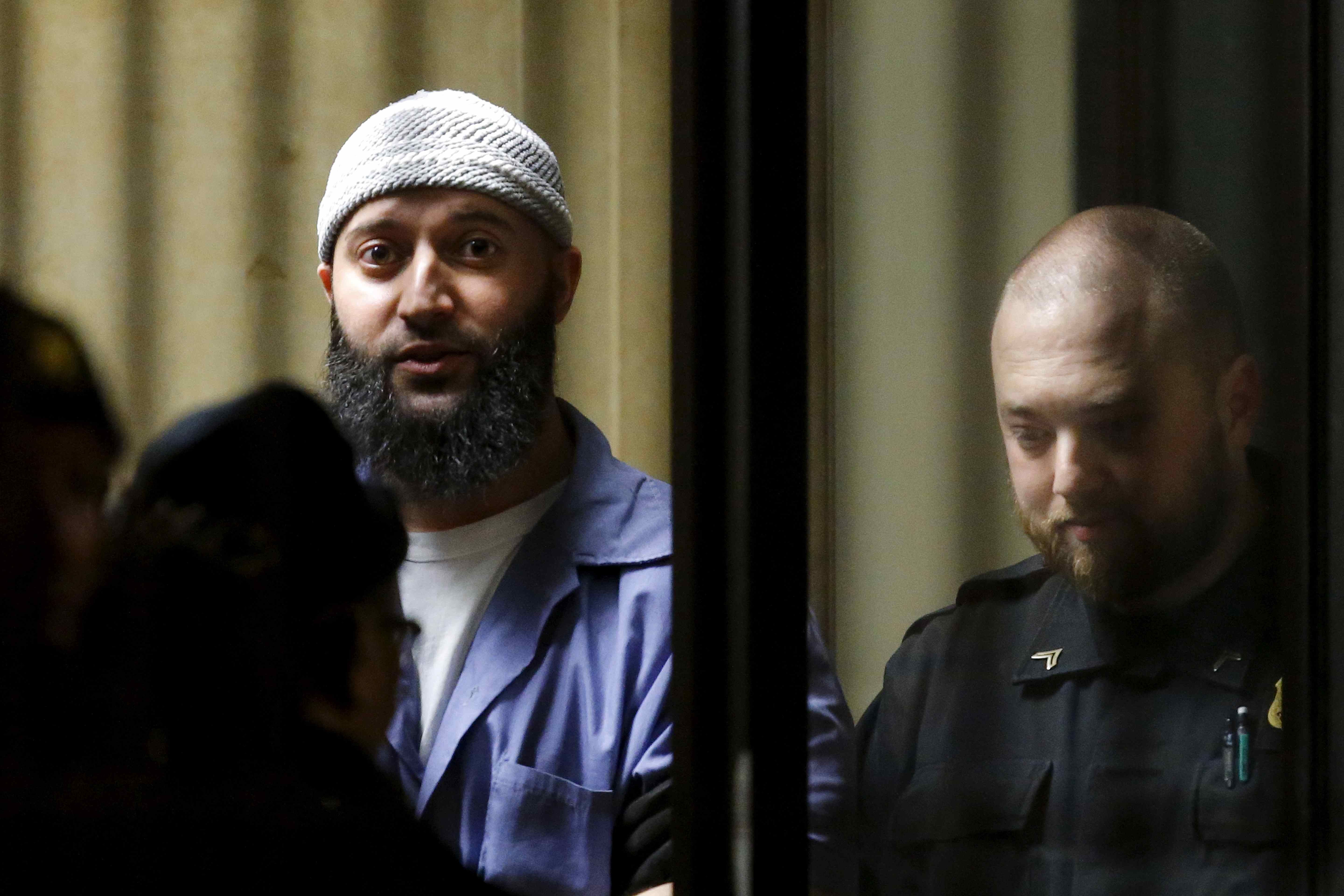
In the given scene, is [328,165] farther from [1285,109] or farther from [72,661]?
[1285,109]

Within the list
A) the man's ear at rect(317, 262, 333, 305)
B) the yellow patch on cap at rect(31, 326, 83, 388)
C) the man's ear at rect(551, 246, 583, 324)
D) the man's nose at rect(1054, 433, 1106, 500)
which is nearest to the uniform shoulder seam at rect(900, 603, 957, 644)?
the man's nose at rect(1054, 433, 1106, 500)

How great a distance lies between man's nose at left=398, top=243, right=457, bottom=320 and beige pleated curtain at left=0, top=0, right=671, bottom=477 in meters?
0.06

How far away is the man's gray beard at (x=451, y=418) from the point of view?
824mm

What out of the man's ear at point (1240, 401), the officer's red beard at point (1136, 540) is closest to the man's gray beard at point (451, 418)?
the officer's red beard at point (1136, 540)

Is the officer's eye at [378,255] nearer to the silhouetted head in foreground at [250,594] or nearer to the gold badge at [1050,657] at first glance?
the silhouetted head in foreground at [250,594]

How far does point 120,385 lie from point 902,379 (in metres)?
0.52

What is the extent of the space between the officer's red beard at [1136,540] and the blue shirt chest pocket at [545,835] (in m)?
0.36

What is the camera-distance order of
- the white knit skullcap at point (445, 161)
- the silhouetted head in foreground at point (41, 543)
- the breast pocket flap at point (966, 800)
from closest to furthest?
1. the silhouetted head in foreground at point (41, 543)
2. the white knit skullcap at point (445, 161)
3. the breast pocket flap at point (966, 800)

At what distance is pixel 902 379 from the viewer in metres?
0.95

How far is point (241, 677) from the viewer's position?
775mm

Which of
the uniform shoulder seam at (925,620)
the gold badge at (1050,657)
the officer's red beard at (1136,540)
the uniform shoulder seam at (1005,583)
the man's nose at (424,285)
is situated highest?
the man's nose at (424,285)

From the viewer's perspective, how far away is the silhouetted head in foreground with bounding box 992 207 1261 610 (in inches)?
36.9

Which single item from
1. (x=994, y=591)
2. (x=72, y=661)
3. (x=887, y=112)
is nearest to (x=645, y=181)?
(x=887, y=112)

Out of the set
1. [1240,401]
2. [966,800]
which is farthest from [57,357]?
[1240,401]
